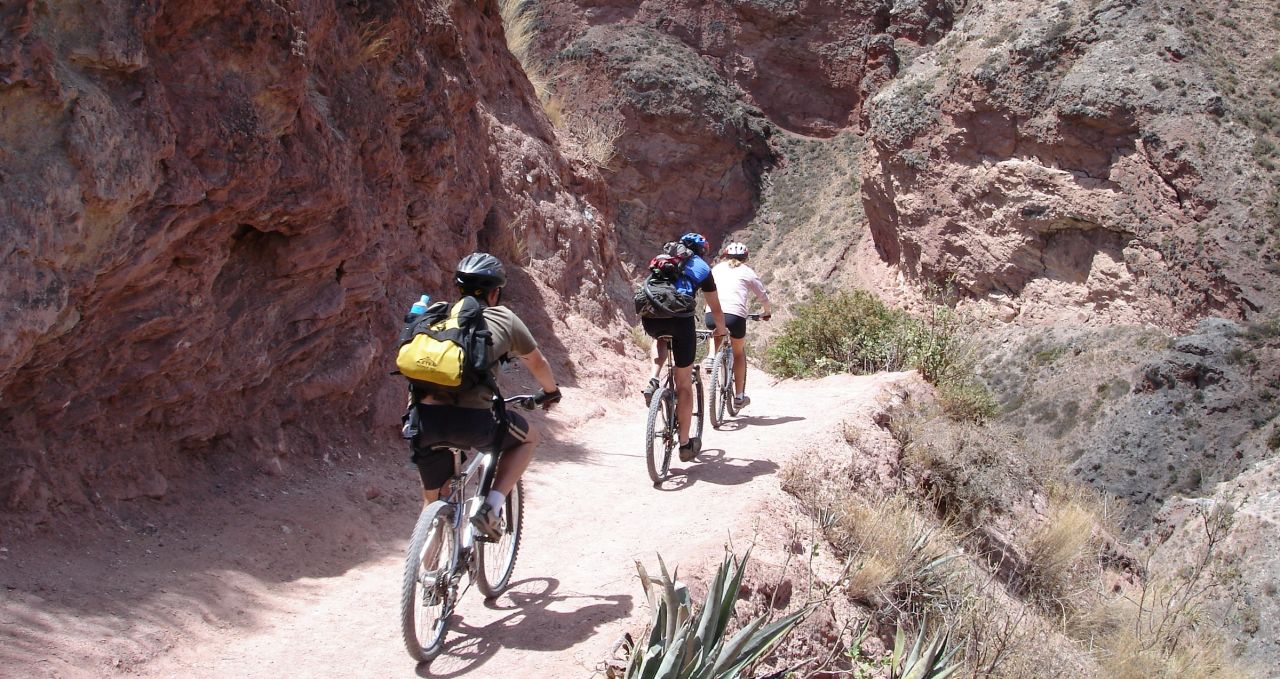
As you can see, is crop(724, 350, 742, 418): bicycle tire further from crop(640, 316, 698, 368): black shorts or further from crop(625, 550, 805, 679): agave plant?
crop(625, 550, 805, 679): agave plant

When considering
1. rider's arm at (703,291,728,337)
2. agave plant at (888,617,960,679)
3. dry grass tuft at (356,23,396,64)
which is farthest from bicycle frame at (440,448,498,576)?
dry grass tuft at (356,23,396,64)

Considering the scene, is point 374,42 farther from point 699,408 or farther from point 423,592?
point 423,592

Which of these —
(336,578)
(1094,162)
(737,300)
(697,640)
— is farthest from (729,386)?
(1094,162)

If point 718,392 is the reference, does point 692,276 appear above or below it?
above

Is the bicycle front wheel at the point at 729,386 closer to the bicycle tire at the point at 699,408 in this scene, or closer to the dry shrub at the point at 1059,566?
the bicycle tire at the point at 699,408

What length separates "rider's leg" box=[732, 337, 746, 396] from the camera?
8.94 meters

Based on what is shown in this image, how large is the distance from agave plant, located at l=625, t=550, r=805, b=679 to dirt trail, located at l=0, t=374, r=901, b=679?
47cm

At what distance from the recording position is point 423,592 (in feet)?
13.7

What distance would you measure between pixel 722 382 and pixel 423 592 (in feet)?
16.6

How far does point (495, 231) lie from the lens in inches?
444

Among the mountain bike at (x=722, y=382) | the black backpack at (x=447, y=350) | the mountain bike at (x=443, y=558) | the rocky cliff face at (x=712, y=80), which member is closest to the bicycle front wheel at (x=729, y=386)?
the mountain bike at (x=722, y=382)

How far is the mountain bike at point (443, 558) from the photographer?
4.09m

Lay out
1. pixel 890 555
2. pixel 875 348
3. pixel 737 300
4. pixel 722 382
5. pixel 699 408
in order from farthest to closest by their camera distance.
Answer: pixel 875 348
pixel 722 382
pixel 737 300
pixel 699 408
pixel 890 555

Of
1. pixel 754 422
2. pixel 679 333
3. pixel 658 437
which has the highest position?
pixel 679 333
